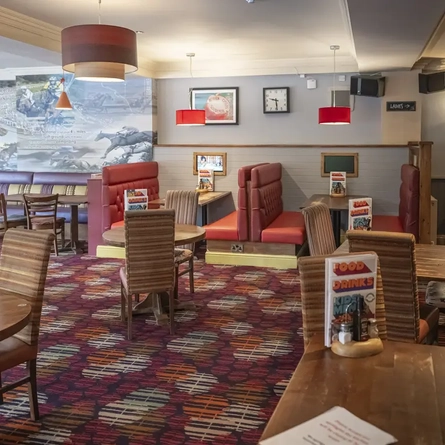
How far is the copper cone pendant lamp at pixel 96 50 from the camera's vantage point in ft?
12.6

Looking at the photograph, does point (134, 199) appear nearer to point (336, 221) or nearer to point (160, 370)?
point (160, 370)

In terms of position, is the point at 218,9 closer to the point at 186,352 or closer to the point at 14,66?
the point at 186,352

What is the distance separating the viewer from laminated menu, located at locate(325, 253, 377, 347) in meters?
2.05

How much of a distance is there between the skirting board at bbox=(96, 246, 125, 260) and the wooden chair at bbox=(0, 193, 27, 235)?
1234 mm

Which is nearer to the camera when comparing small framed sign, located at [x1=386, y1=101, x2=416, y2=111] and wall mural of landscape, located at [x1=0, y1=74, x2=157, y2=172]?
small framed sign, located at [x1=386, y1=101, x2=416, y2=111]

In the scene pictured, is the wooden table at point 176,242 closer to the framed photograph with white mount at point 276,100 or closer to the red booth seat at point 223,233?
the red booth seat at point 223,233

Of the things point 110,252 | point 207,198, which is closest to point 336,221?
point 207,198

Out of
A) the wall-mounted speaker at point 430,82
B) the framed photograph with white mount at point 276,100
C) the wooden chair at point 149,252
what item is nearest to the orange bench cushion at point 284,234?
the framed photograph with white mount at point 276,100

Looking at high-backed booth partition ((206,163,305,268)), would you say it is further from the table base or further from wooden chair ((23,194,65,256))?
wooden chair ((23,194,65,256))

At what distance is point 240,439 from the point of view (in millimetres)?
3074

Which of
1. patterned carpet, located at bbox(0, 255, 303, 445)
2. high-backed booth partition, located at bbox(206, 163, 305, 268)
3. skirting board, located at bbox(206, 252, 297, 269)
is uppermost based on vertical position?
high-backed booth partition, located at bbox(206, 163, 305, 268)

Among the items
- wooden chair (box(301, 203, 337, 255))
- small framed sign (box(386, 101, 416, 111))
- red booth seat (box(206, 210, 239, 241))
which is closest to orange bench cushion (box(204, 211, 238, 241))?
red booth seat (box(206, 210, 239, 241))

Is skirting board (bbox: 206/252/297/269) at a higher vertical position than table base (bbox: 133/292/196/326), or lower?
higher

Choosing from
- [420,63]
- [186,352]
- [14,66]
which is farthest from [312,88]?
→ [186,352]
